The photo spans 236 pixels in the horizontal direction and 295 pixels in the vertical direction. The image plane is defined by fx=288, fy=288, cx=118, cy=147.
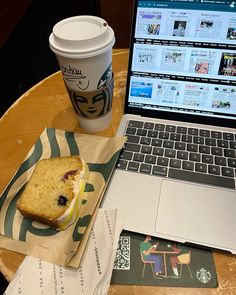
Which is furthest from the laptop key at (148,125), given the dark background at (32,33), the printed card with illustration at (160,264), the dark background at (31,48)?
the dark background at (31,48)

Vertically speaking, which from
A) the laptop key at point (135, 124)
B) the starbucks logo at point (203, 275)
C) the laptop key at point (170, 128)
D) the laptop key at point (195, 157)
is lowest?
the starbucks logo at point (203, 275)

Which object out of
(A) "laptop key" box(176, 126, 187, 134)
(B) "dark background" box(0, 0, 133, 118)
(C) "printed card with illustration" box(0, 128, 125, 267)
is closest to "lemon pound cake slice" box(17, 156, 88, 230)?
(C) "printed card with illustration" box(0, 128, 125, 267)

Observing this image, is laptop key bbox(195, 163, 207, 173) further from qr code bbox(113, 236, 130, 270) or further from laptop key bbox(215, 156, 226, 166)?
qr code bbox(113, 236, 130, 270)

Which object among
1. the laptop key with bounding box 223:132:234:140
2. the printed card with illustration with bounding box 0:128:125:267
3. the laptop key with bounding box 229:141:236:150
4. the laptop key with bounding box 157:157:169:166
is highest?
the laptop key with bounding box 223:132:234:140

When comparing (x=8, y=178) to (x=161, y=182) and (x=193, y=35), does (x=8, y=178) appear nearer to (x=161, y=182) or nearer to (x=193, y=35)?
(x=161, y=182)

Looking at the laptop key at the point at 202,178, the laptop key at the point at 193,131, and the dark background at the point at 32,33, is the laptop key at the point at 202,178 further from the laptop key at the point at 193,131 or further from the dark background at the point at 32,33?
the dark background at the point at 32,33

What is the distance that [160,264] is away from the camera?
452 millimetres

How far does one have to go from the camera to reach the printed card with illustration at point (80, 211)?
17.8 inches

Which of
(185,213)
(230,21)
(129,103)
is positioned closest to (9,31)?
(129,103)

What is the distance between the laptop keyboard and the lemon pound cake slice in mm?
97

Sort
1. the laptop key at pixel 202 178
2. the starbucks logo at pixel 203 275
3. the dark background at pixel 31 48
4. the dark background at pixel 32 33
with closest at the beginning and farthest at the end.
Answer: the starbucks logo at pixel 203 275, the laptop key at pixel 202 178, the dark background at pixel 32 33, the dark background at pixel 31 48

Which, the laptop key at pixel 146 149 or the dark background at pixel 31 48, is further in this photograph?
the dark background at pixel 31 48

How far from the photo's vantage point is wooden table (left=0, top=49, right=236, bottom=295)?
1.42ft

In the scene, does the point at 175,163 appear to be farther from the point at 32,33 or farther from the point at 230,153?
the point at 32,33
